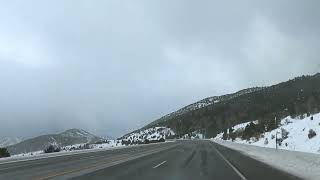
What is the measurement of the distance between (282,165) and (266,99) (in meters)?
171

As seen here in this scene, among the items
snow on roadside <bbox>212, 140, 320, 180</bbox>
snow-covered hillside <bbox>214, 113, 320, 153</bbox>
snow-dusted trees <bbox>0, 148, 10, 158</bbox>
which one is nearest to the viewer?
snow on roadside <bbox>212, 140, 320, 180</bbox>

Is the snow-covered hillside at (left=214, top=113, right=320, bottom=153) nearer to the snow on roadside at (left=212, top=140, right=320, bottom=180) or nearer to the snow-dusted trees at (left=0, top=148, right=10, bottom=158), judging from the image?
the snow on roadside at (left=212, top=140, right=320, bottom=180)

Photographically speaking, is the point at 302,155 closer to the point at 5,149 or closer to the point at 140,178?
the point at 140,178

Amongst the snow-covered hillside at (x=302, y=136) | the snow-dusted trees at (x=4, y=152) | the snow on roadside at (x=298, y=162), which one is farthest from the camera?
the snow-dusted trees at (x=4, y=152)

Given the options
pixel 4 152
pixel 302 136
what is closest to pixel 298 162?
pixel 302 136

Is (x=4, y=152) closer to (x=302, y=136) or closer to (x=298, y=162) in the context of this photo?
(x=302, y=136)

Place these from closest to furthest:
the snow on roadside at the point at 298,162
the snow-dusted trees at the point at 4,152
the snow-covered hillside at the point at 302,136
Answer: the snow on roadside at the point at 298,162
the snow-covered hillside at the point at 302,136
the snow-dusted trees at the point at 4,152

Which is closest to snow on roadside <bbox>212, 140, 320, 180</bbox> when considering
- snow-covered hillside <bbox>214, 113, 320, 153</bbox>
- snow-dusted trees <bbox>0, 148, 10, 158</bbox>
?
snow-covered hillside <bbox>214, 113, 320, 153</bbox>

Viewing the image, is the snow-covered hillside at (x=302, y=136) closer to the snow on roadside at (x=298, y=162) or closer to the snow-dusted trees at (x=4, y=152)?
the snow on roadside at (x=298, y=162)

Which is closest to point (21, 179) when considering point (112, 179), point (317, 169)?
point (112, 179)

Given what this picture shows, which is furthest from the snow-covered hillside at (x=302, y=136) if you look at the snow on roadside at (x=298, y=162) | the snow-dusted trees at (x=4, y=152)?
the snow-dusted trees at (x=4, y=152)

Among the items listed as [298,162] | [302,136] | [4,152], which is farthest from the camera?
[4,152]

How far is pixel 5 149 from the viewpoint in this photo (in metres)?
44.8

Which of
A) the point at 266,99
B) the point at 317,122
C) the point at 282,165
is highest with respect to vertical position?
the point at 266,99
